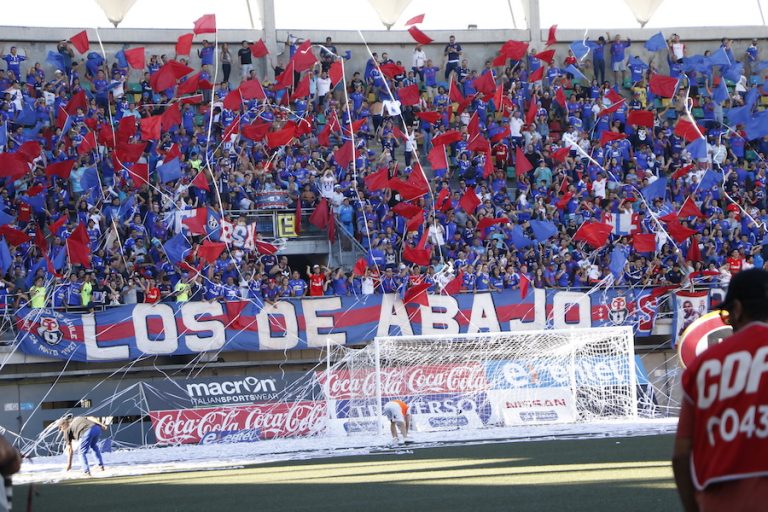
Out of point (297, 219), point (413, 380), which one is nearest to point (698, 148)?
point (297, 219)

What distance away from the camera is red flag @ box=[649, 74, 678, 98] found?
33000mm

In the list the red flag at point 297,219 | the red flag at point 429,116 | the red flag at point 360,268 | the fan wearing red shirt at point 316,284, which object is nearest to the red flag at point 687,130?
the red flag at point 429,116

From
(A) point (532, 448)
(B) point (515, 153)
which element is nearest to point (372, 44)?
(B) point (515, 153)

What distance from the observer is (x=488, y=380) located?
25.2m

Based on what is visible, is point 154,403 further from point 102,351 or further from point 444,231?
point 444,231

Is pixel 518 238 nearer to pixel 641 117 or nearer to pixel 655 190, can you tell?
pixel 655 190

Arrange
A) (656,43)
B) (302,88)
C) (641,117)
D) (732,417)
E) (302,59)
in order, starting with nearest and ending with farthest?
(732,417), (302,88), (302,59), (641,117), (656,43)

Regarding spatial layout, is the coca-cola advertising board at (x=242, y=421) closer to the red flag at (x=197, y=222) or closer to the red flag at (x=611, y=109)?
the red flag at (x=197, y=222)

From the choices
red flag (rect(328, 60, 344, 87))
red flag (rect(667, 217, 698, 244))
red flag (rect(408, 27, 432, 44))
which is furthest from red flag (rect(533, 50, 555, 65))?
red flag (rect(667, 217, 698, 244))

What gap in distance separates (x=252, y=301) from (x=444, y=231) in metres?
5.58

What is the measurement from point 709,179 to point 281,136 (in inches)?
462

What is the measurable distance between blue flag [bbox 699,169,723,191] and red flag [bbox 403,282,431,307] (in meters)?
9.04

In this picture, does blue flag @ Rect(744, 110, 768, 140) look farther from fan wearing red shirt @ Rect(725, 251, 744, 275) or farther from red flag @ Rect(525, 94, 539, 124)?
red flag @ Rect(525, 94, 539, 124)

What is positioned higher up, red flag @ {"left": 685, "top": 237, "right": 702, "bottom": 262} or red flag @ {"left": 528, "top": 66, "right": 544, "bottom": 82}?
red flag @ {"left": 528, "top": 66, "right": 544, "bottom": 82}
